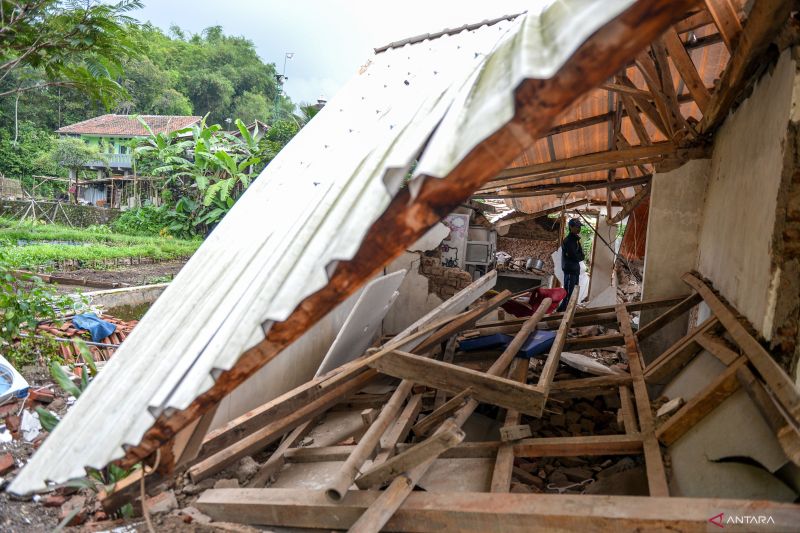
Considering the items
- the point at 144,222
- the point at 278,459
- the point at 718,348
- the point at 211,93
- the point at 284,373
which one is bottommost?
the point at 278,459

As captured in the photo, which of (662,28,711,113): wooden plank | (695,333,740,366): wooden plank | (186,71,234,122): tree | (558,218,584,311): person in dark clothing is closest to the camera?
(695,333,740,366): wooden plank

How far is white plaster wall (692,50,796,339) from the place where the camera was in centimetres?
281

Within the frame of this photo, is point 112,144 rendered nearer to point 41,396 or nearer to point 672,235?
point 41,396

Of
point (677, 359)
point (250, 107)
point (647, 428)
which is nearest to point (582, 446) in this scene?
point (647, 428)

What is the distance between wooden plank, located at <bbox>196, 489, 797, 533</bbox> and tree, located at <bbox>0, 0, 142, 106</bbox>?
494 centimetres

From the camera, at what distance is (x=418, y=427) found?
11.4 feet

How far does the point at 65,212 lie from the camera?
22.0 meters

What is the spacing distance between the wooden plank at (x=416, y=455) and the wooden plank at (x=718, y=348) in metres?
1.84

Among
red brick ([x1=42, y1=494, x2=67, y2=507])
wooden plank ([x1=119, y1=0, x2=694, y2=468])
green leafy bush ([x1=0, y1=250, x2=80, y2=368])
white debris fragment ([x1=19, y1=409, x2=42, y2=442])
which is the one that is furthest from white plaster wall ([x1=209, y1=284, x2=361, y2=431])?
green leafy bush ([x1=0, y1=250, x2=80, y2=368])

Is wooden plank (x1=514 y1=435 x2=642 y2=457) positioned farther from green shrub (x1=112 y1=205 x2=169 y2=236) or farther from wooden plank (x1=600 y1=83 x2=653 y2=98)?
green shrub (x1=112 y1=205 x2=169 y2=236)

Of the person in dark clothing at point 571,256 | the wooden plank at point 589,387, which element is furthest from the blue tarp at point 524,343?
the person in dark clothing at point 571,256

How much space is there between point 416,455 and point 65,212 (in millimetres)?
24986

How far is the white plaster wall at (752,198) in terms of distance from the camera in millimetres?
2807

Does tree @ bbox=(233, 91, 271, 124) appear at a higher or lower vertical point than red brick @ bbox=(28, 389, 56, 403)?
higher
